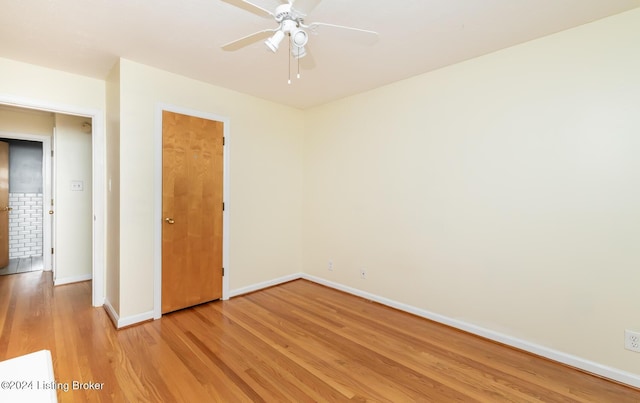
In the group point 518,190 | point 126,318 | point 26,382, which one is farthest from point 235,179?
point 518,190

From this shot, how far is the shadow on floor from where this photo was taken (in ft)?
14.4

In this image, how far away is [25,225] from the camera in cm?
505

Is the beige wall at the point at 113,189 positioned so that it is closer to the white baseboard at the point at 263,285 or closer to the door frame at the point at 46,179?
the white baseboard at the point at 263,285

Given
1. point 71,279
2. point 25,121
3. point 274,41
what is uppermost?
point 25,121

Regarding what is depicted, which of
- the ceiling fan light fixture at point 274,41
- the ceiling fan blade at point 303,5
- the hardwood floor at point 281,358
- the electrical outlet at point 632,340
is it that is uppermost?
the ceiling fan blade at point 303,5

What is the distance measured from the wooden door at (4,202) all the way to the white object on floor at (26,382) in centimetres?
518

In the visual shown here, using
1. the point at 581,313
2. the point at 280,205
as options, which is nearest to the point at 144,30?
the point at 280,205

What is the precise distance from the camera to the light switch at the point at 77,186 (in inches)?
152

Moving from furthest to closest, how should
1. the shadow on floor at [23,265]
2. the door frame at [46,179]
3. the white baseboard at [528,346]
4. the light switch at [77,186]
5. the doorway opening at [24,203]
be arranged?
1. the doorway opening at [24,203]
2. the shadow on floor at [23,265]
3. the door frame at [46,179]
4. the light switch at [77,186]
5. the white baseboard at [528,346]

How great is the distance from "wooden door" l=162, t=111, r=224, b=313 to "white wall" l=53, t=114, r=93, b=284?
1925mm

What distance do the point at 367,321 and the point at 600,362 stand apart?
5.72 feet

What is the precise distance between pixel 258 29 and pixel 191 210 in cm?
193

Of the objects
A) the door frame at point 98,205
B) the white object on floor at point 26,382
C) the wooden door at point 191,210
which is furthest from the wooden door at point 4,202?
the white object on floor at point 26,382

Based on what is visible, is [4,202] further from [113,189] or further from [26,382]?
[26,382]
